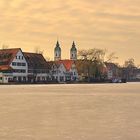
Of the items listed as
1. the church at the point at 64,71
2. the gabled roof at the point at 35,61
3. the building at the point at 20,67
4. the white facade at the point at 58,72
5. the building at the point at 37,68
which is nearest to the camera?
the building at the point at 20,67

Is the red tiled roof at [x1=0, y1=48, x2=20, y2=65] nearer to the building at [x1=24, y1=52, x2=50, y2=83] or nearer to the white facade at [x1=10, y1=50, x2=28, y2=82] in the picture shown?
the white facade at [x1=10, y1=50, x2=28, y2=82]

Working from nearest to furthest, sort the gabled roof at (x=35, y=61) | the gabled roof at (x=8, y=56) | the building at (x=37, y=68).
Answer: the gabled roof at (x=8, y=56) < the building at (x=37, y=68) < the gabled roof at (x=35, y=61)

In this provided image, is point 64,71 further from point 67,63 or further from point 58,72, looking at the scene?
point 67,63

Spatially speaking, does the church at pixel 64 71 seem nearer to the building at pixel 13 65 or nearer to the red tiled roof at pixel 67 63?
the red tiled roof at pixel 67 63

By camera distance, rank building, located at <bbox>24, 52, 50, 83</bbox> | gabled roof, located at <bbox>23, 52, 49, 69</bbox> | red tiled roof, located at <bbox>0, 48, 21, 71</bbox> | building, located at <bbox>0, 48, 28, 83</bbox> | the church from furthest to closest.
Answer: the church → gabled roof, located at <bbox>23, 52, 49, 69</bbox> → building, located at <bbox>24, 52, 50, 83</bbox> → red tiled roof, located at <bbox>0, 48, 21, 71</bbox> → building, located at <bbox>0, 48, 28, 83</bbox>

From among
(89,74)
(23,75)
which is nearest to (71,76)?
(89,74)

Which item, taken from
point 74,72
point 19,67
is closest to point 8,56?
point 19,67

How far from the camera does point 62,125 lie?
61.8ft

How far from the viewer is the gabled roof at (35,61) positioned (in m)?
124

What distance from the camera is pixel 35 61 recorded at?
127 meters

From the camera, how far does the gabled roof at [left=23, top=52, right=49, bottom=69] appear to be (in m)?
124

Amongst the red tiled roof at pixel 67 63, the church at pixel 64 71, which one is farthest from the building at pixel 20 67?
the red tiled roof at pixel 67 63

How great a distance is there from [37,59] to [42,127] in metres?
111

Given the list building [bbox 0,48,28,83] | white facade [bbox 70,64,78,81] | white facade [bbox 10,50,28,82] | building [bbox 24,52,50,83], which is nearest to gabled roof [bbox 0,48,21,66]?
building [bbox 0,48,28,83]
